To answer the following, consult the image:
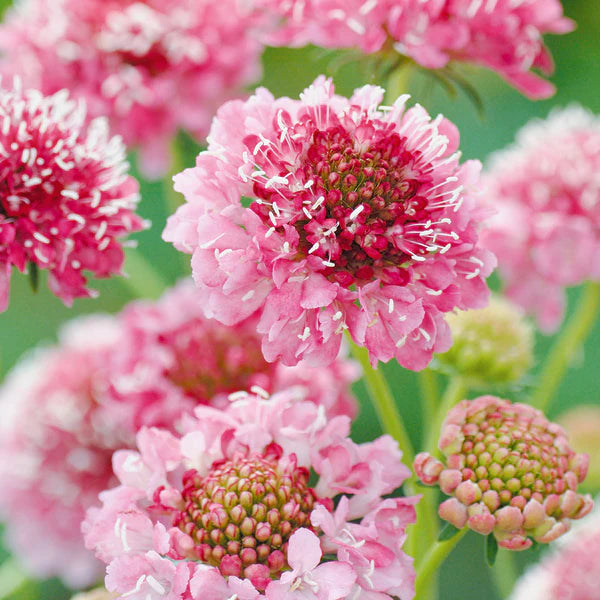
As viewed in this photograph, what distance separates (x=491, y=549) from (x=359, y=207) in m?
0.24

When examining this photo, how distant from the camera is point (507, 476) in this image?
1.89 ft

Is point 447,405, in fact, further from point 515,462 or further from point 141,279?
point 141,279

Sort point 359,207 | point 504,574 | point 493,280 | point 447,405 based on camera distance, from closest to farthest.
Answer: point 359,207
point 447,405
point 504,574
point 493,280

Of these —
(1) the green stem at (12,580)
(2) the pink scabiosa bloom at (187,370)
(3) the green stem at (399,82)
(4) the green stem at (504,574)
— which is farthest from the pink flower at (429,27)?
(1) the green stem at (12,580)

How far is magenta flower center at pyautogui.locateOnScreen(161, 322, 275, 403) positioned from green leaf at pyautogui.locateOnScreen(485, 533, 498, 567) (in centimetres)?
33

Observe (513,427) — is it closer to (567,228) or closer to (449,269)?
(449,269)

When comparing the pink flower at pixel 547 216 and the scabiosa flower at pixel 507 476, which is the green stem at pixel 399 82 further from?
the scabiosa flower at pixel 507 476

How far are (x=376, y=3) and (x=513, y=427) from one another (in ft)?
1.14

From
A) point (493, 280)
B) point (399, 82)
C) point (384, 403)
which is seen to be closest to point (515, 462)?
point (384, 403)

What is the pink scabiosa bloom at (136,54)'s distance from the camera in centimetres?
94

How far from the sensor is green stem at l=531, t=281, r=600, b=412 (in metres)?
0.83

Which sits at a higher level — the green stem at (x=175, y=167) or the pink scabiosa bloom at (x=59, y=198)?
the pink scabiosa bloom at (x=59, y=198)

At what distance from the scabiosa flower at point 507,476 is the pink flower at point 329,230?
0.26 ft

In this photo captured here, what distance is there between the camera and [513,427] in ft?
1.97
